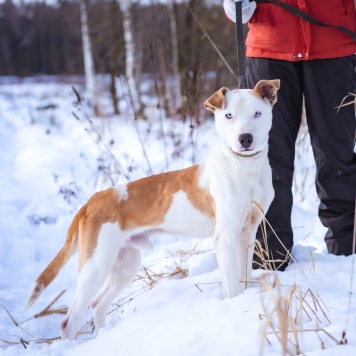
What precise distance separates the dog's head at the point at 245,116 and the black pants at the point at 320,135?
0.50 metres

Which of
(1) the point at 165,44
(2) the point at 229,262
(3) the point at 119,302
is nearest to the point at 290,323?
(2) the point at 229,262

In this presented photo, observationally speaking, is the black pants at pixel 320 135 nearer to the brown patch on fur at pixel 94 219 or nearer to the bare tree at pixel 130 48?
the brown patch on fur at pixel 94 219

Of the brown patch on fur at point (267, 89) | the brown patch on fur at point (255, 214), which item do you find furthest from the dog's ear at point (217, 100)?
the brown patch on fur at point (255, 214)

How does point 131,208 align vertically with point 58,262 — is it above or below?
above

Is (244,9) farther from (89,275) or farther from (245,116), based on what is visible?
(89,275)

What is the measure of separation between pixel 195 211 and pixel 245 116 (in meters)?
0.64

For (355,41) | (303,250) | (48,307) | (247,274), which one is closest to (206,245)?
(303,250)

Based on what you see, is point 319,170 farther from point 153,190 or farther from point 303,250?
point 153,190

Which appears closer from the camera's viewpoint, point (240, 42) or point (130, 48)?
point (240, 42)

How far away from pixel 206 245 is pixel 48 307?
3.99ft

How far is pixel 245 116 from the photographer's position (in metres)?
2.47

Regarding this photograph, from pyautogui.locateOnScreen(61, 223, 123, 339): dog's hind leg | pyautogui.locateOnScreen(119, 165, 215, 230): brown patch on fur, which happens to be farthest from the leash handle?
pyautogui.locateOnScreen(61, 223, 123, 339): dog's hind leg

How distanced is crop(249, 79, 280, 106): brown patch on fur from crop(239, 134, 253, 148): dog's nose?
0.29 meters

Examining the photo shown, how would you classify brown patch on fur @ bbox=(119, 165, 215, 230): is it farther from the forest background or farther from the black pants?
the forest background
